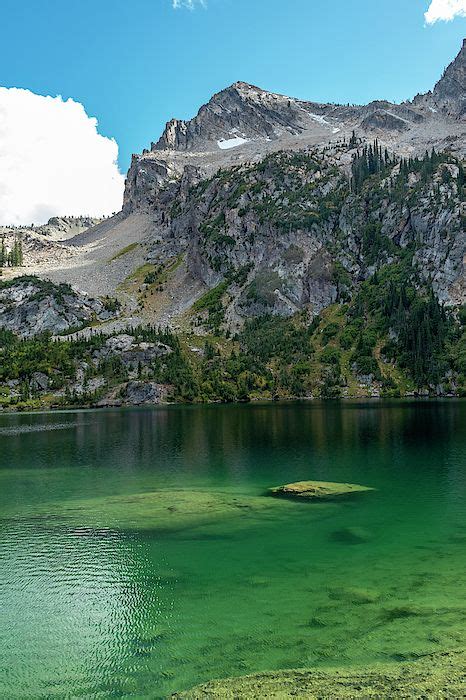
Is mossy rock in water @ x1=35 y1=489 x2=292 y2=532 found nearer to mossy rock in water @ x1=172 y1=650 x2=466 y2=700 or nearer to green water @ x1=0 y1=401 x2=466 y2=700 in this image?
green water @ x1=0 y1=401 x2=466 y2=700

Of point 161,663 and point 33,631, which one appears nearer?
point 161,663

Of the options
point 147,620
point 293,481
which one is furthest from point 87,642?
point 293,481

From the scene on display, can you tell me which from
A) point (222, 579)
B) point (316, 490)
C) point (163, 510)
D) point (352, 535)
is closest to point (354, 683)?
point (222, 579)

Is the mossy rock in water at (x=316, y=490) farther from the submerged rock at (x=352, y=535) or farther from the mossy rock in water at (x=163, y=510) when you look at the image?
the submerged rock at (x=352, y=535)

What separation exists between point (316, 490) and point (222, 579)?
2066cm

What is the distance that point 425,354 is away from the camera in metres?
181

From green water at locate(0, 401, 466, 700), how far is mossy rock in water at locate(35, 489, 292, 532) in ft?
1.34

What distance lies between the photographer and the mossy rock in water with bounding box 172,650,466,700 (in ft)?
54.2

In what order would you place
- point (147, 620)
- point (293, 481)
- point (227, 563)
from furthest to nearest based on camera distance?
point (293, 481) < point (227, 563) < point (147, 620)

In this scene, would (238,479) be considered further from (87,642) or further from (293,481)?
(87,642)

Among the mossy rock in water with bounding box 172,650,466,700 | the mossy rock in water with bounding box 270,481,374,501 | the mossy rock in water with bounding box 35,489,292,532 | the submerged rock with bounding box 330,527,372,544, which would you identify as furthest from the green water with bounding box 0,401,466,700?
the mossy rock in water with bounding box 270,481,374,501

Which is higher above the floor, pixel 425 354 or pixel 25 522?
pixel 425 354

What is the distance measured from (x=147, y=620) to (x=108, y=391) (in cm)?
17534

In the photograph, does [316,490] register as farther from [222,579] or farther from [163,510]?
[222,579]
